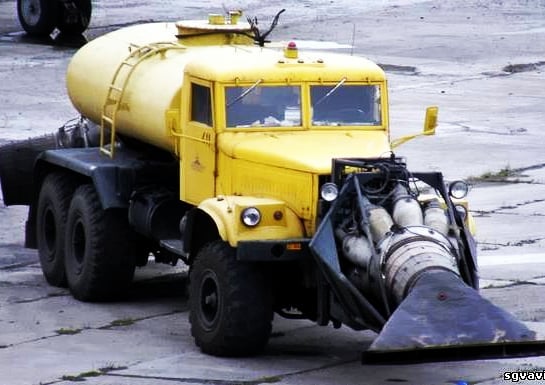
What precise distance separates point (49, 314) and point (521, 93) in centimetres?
1692

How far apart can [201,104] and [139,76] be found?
1.44m

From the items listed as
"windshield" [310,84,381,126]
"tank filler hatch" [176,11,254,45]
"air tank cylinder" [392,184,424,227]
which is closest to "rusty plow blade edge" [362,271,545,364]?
"air tank cylinder" [392,184,424,227]

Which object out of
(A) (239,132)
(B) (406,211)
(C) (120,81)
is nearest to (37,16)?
(C) (120,81)

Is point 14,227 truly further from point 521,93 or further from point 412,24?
point 412,24

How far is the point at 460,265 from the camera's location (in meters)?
12.2

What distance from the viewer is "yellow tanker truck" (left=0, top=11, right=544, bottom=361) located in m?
11.8

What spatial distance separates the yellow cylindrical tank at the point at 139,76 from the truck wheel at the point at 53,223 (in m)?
0.75

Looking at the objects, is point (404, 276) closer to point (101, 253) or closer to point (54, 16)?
point (101, 253)

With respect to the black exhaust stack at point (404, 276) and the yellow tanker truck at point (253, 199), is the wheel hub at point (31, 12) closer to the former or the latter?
the yellow tanker truck at point (253, 199)

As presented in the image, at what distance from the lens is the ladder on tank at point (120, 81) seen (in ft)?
51.2

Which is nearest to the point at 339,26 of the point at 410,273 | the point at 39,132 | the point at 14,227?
the point at 39,132

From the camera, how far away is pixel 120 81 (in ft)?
51.4

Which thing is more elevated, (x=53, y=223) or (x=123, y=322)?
(x=53, y=223)

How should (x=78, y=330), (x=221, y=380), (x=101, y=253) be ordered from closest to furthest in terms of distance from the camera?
(x=221, y=380) → (x=78, y=330) → (x=101, y=253)
